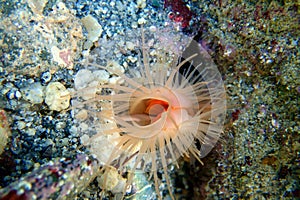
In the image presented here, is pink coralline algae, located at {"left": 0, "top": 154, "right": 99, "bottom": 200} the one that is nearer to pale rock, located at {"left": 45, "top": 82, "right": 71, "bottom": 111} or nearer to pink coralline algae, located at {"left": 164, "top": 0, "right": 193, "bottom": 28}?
pale rock, located at {"left": 45, "top": 82, "right": 71, "bottom": 111}

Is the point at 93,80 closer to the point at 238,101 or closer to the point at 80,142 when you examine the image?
the point at 80,142

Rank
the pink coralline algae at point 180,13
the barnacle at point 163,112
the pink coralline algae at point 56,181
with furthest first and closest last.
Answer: the pink coralline algae at point 180,13, the barnacle at point 163,112, the pink coralline algae at point 56,181

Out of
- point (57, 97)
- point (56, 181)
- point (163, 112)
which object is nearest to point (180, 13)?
point (163, 112)

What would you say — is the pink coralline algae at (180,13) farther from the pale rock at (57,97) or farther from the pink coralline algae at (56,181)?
the pink coralline algae at (56,181)

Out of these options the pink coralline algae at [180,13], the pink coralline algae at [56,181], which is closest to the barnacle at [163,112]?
the pink coralline algae at [56,181]

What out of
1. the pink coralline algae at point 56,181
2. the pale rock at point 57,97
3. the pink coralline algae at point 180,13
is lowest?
the pink coralline algae at point 56,181
